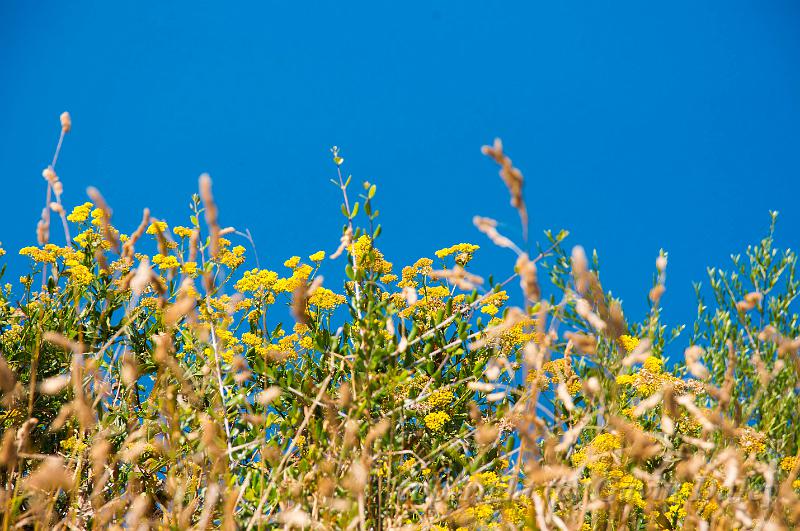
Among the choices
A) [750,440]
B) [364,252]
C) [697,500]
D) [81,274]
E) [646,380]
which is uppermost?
[81,274]

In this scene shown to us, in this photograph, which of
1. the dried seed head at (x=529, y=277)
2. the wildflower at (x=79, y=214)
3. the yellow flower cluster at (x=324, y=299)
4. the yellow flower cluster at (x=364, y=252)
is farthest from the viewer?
the wildflower at (x=79, y=214)

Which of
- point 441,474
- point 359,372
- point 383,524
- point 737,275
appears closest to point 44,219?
point 359,372

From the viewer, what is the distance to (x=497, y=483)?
7.00 feet

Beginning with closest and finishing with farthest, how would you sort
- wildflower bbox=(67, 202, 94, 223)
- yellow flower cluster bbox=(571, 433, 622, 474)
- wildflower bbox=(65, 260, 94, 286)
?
yellow flower cluster bbox=(571, 433, 622, 474) < wildflower bbox=(65, 260, 94, 286) < wildflower bbox=(67, 202, 94, 223)

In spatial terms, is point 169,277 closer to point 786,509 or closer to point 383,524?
point 383,524

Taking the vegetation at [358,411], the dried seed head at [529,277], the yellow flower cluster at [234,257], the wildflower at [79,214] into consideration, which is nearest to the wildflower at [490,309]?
the vegetation at [358,411]

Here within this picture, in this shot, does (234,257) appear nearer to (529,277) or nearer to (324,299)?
(324,299)

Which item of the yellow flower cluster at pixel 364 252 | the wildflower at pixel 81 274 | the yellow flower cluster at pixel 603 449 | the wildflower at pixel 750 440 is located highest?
the wildflower at pixel 81 274

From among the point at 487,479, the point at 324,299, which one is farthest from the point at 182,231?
the point at 487,479

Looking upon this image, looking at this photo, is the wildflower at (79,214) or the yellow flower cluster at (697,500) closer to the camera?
the yellow flower cluster at (697,500)

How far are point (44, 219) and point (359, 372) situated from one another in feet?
3.25

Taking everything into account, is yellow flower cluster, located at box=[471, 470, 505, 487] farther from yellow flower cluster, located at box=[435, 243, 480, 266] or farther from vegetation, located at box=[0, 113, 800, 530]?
yellow flower cluster, located at box=[435, 243, 480, 266]

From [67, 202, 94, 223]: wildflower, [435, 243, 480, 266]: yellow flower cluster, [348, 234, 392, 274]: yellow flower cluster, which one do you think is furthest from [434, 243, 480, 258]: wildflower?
[67, 202, 94, 223]: wildflower

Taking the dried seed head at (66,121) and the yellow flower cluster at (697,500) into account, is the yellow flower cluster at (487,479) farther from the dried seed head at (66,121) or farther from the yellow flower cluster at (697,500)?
the dried seed head at (66,121)
